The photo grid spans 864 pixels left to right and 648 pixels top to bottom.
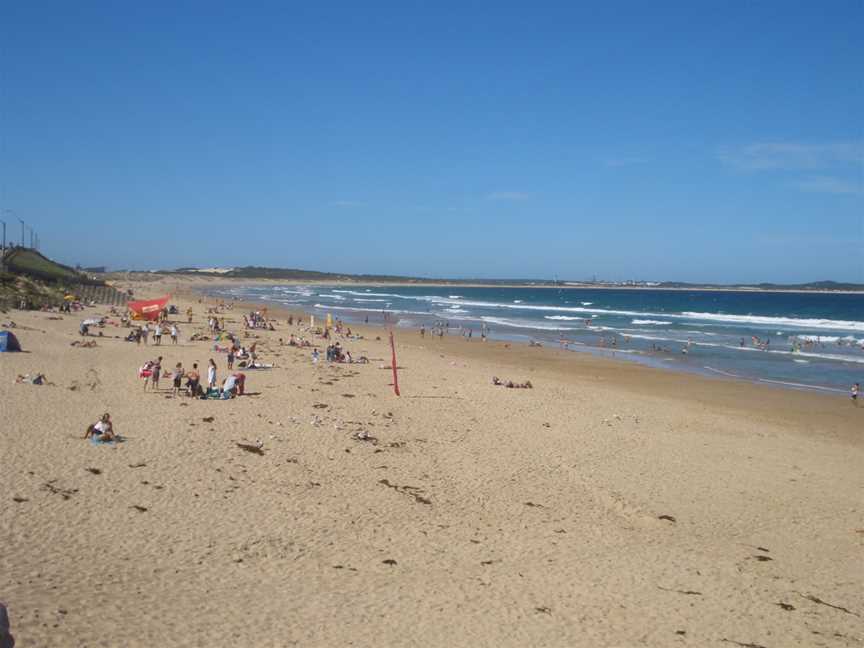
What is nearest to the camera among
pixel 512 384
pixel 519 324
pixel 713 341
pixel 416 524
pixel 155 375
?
pixel 416 524

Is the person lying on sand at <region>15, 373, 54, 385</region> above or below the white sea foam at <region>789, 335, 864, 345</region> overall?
above

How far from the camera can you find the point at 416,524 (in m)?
9.20

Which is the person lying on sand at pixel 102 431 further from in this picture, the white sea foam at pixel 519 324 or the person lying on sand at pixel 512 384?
the white sea foam at pixel 519 324

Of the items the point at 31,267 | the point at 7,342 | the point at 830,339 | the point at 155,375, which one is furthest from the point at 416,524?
the point at 31,267

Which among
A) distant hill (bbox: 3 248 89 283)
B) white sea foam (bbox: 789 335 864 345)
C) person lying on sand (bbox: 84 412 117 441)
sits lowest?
white sea foam (bbox: 789 335 864 345)

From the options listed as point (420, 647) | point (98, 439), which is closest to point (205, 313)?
point (98, 439)

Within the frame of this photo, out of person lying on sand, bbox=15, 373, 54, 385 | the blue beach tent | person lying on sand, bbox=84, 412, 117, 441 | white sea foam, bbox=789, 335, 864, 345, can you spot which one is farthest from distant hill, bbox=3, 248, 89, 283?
white sea foam, bbox=789, 335, 864, 345

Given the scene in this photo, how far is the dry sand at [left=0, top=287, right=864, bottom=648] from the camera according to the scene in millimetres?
6562

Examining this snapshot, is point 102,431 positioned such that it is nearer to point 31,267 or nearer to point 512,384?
point 512,384

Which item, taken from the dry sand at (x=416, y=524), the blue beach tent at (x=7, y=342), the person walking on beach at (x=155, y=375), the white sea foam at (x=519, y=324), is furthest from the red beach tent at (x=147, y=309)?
the white sea foam at (x=519, y=324)

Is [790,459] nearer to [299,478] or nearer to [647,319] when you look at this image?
[299,478]

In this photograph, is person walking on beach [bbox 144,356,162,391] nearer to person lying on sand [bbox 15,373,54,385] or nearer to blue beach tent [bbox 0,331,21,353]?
person lying on sand [bbox 15,373,54,385]

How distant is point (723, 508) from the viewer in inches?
415

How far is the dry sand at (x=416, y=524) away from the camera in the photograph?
6562 mm
